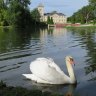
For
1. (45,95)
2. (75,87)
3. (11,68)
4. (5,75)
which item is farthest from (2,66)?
(45,95)

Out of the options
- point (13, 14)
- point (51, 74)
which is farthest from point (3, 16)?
point (51, 74)

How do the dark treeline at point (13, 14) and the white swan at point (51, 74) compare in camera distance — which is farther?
the dark treeline at point (13, 14)

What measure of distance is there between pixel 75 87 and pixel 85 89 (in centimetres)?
57

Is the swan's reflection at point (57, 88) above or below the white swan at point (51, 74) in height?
below

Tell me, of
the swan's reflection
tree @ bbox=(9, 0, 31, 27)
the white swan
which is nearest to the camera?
the swan's reflection

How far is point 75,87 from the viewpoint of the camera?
47.6 feet

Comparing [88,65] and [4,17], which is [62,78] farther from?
[4,17]

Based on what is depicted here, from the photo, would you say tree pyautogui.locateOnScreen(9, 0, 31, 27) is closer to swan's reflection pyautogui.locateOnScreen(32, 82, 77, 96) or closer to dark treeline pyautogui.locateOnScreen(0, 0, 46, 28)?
dark treeline pyautogui.locateOnScreen(0, 0, 46, 28)

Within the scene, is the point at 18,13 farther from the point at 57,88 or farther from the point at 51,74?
the point at 57,88

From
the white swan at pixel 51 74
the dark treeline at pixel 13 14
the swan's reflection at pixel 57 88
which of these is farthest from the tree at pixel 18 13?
the swan's reflection at pixel 57 88

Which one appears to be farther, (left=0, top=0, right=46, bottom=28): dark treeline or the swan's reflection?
(left=0, top=0, right=46, bottom=28): dark treeline

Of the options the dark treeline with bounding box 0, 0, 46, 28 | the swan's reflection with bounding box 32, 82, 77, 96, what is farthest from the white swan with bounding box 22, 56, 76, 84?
the dark treeline with bounding box 0, 0, 46, 28

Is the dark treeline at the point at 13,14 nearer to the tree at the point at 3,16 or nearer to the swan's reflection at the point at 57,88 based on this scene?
the tree at the point at 3,16

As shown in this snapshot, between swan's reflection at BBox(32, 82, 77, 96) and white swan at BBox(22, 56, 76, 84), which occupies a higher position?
white swan at BBox(22, 56, 76, 84)
